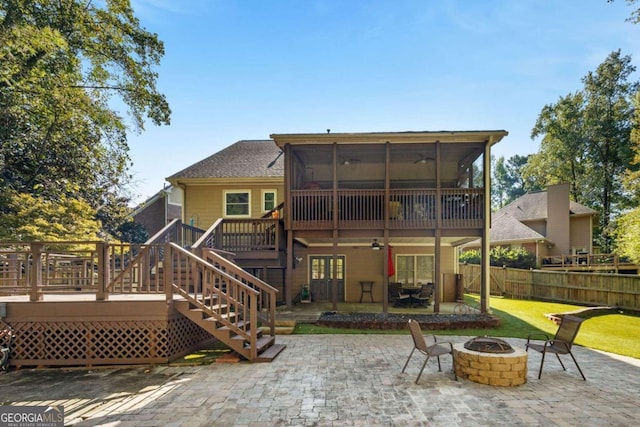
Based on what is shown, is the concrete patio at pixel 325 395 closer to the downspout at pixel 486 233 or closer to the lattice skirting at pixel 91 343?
the lattice skirting at pixel 91 343

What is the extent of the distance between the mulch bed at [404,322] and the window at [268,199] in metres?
5.85

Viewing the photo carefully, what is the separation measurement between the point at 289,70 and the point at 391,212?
27.8 ft

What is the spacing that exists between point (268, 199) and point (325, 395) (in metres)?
10.1

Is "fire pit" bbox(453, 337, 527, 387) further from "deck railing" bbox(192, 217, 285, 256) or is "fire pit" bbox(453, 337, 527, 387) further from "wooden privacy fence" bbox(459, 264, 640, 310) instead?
"wooden privacy fence" bbox(459, 264, 640, 310)

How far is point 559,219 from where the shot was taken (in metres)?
23.7

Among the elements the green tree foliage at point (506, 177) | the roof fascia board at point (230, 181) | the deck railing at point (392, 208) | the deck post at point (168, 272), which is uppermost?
the green tree foliage at point (506, 177)

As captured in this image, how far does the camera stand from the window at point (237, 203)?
44.9 feet

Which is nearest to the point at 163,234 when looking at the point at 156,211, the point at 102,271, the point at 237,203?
the point at 102,271

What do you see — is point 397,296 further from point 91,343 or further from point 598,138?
point 598,138

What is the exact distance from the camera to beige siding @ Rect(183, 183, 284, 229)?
44.7 ft

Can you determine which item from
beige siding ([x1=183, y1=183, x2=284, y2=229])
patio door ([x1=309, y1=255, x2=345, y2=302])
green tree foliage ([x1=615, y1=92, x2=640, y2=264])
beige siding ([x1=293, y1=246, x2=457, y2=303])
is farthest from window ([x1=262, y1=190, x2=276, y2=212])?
green tree foliage ([x1=615, y1=92, x2=640, y2=264])

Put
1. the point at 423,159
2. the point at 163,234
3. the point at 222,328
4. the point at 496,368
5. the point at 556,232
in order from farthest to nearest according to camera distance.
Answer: the point at 556,232 < the point at 423,159 < the point at 163,234 < the point at 222,328 < the point at 496,368

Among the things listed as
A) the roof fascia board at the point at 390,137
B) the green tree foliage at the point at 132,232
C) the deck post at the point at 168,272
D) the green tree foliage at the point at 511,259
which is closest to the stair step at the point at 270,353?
the deck post at the point at 168,272

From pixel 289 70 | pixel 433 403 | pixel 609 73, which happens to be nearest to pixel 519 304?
pixel 433 403
